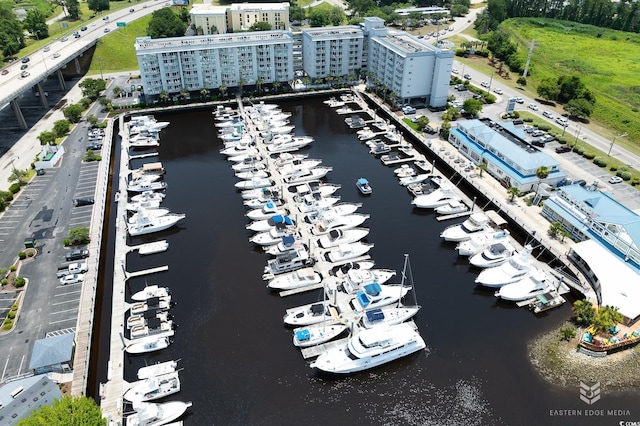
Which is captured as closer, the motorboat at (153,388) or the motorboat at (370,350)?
the motorboat at (153,388)

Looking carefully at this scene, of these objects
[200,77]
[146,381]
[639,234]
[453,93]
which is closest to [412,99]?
[453,93]

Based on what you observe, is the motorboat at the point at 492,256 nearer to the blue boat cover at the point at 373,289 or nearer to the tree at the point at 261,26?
the blue boat cover at the point at 373,289

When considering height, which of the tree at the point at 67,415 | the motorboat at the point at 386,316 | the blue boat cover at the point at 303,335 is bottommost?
the blue boat cover at the point at 303,335

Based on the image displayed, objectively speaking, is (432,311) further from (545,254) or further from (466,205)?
(466,205)

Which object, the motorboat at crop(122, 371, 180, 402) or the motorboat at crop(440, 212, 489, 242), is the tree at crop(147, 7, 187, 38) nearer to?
the motorboat at crop(440, 212, 489, 242)

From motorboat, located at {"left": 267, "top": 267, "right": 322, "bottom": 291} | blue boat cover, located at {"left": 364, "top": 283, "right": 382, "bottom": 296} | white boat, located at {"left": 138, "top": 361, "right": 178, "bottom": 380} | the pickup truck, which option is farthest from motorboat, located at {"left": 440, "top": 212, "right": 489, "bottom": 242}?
the pickup truck

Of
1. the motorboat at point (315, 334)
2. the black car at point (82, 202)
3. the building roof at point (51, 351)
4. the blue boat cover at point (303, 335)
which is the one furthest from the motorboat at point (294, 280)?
the black car at point (82, 202)
